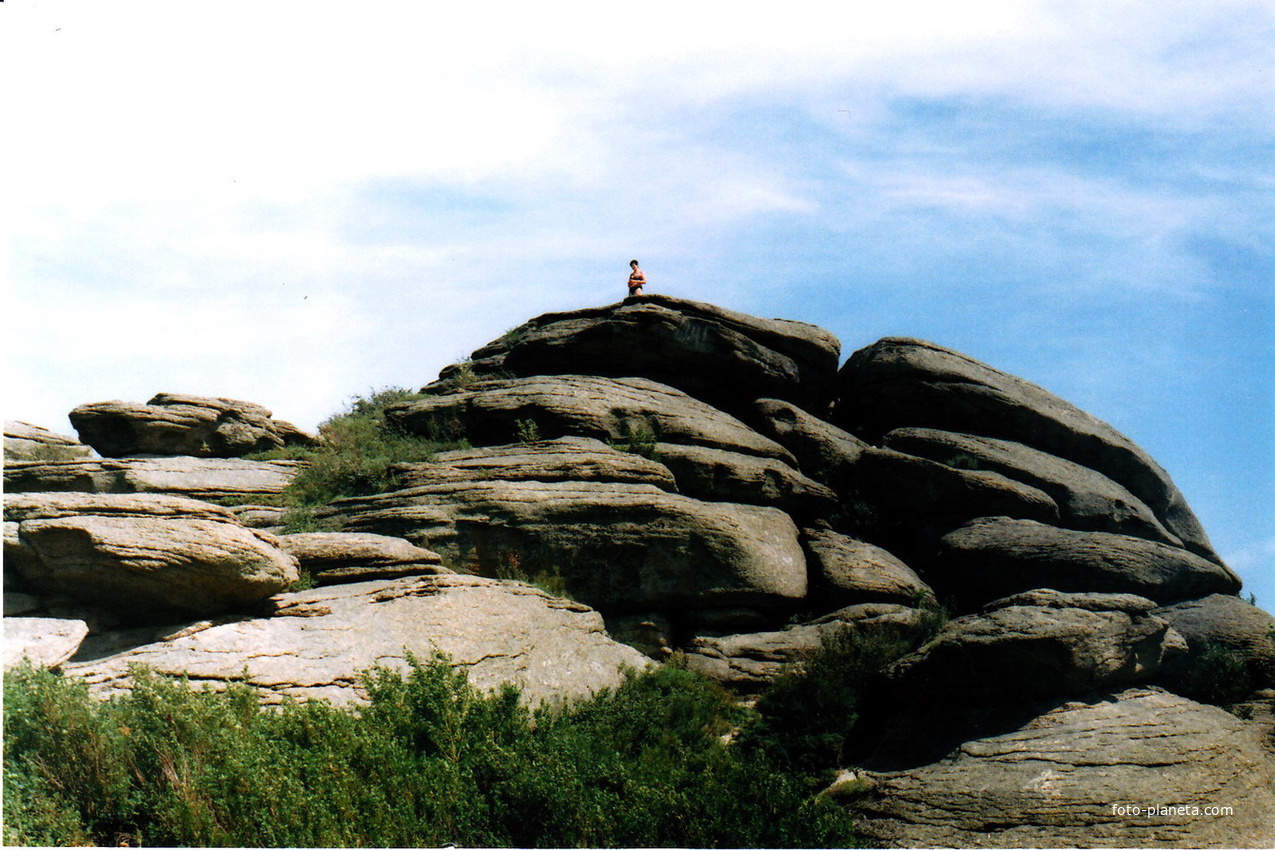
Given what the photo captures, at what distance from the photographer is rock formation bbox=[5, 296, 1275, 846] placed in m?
13.6

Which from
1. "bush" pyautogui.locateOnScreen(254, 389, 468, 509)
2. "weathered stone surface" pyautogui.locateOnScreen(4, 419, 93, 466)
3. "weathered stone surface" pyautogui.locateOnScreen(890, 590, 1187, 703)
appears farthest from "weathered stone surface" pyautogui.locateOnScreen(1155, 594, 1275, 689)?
"weathered stone surface" pyautogui.locateOnScreen(4, 419, 93, 466)

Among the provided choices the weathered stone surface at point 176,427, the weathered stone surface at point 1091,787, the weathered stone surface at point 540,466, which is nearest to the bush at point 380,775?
the weathered stone surface at point 1091,787

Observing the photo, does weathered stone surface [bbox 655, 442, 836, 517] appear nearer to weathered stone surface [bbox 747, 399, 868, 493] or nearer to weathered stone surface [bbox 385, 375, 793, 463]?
weathered stone surface [bbox 385, 375, 793, 463]

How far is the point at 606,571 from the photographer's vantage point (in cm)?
1884

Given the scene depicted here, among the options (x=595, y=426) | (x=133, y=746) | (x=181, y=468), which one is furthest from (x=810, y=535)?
(x=133, y=746)

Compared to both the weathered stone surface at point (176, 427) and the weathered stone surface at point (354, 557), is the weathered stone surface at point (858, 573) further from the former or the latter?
the weathered stone surface at point (176, 427)

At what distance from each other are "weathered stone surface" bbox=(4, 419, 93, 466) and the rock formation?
13cm

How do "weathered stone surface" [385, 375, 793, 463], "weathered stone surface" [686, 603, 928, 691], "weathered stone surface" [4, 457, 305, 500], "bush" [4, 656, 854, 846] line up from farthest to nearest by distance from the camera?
"weathered stone surface" [385, 375, 793, 463], "weathered stone surface" [686, 603, 928, 691], "weathered stone surface" [4, 457, 305, 500], "bush" [4, 656, 854, 846]

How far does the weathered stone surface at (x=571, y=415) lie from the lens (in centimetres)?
2181

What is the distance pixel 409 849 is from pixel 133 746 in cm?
303

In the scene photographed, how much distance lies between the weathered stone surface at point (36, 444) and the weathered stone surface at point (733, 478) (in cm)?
1244

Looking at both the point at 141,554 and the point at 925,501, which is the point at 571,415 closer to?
the point at 925,501

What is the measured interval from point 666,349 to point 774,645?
915cm

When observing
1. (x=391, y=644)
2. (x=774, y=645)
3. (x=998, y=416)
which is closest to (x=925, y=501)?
(x=998, y=416)
